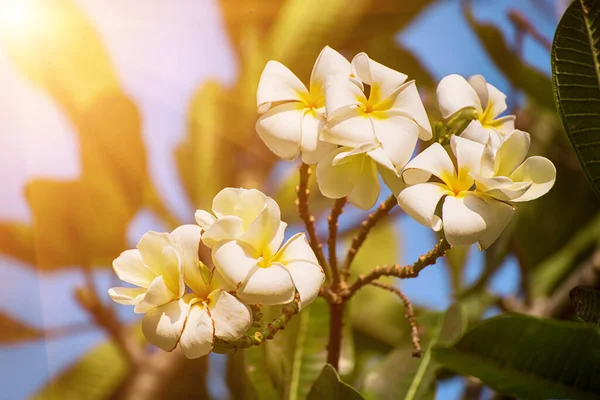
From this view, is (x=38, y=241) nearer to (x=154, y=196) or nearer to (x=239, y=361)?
(x=154, y=196)

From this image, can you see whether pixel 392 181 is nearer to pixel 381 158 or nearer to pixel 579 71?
pixel 381 158

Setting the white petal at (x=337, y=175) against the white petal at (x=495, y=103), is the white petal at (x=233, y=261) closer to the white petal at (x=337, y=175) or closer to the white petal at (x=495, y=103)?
the white petal at (x=337, y=175)

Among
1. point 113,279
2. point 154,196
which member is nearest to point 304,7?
point 154,196

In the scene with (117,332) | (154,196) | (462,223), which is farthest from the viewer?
(154,196)

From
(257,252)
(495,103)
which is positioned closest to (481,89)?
(495,103)

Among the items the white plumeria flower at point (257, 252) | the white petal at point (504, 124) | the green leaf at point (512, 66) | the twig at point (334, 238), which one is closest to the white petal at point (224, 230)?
the white plumeria flower at point (257, 252)
